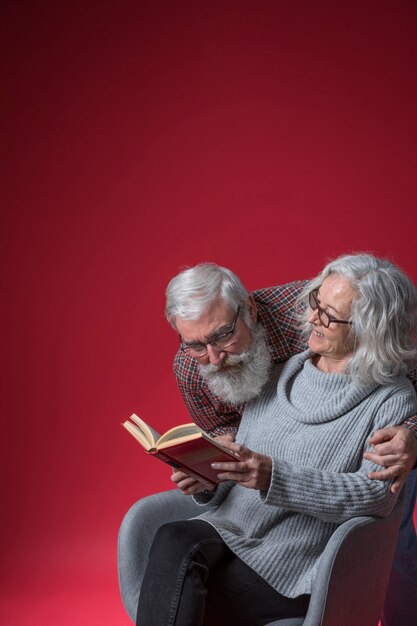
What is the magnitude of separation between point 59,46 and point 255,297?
1761mm

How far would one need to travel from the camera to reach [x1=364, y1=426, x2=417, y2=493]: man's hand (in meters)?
2.42

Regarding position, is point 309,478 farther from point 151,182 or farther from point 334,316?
point 151,182

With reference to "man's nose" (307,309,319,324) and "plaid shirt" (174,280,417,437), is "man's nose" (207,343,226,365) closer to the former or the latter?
"plaid shirt" (174,280,417,437)

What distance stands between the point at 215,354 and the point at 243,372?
0.33ft

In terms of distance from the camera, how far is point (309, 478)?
2420 mm

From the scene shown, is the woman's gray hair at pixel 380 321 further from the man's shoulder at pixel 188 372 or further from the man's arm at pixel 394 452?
the man's shoulder at pixel 188 372

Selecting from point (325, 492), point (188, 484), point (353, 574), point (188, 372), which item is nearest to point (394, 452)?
point (325, 492)

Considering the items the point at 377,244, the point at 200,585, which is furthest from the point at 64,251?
the point at 200,585

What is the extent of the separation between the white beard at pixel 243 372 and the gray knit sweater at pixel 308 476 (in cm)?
8

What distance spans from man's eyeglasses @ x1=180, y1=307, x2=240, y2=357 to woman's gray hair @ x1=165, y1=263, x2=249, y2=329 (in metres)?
0.06

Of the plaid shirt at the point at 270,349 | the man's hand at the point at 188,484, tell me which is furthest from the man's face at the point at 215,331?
the man's hand at the point at 188,484

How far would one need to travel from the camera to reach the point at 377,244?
420 cm

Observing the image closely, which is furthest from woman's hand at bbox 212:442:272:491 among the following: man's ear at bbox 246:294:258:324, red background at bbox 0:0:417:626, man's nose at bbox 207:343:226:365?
red background at bbox 0:0:417:626

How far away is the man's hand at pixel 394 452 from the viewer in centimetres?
242
